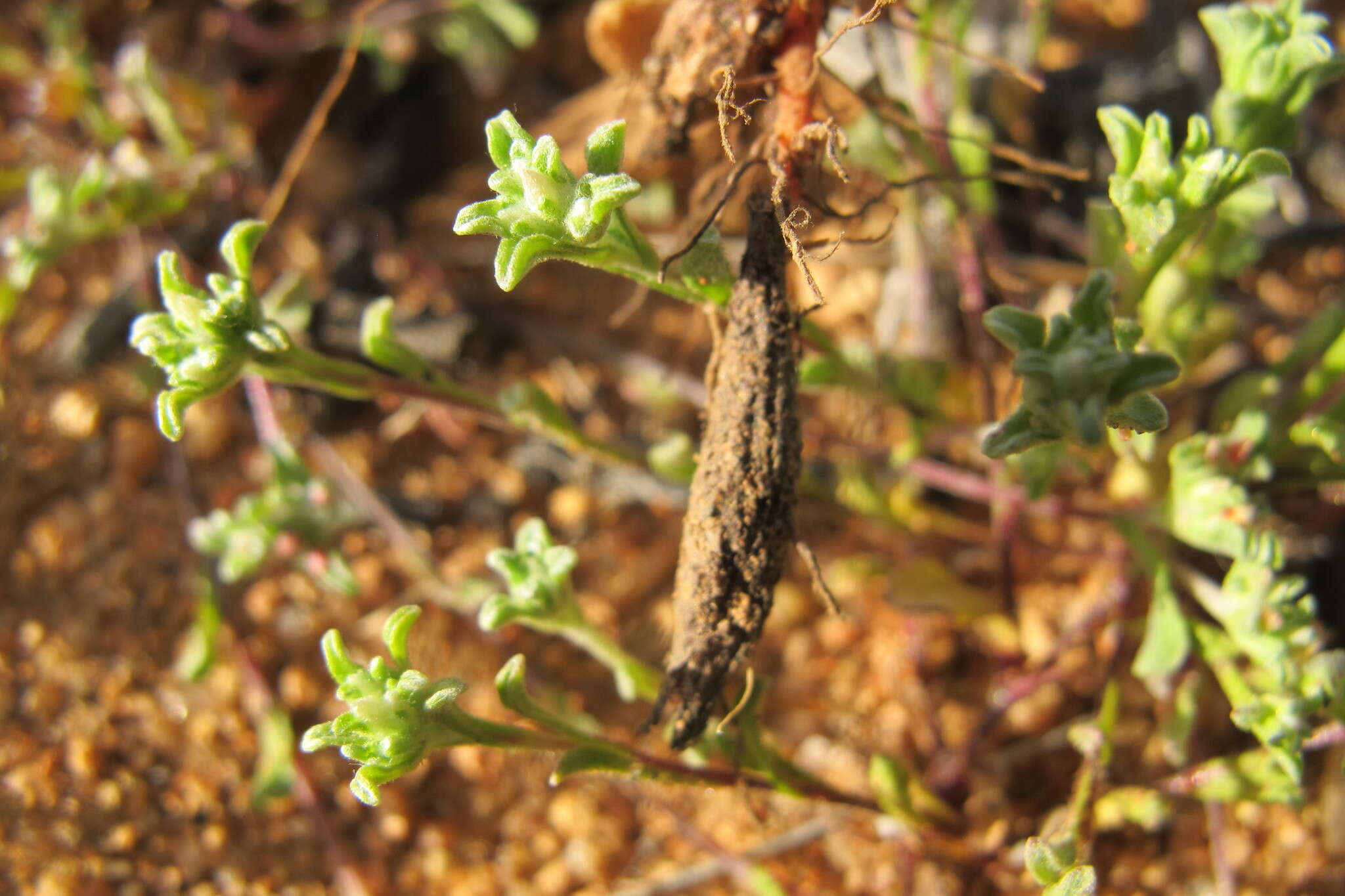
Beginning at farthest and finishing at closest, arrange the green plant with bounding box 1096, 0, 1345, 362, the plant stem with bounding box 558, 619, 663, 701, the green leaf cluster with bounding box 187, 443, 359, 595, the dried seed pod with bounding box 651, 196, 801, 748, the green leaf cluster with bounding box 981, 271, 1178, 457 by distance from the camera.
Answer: the green leaf cluster with bounding box 187, 443, 359, 595 < the plant stem with bounding box 558, 619, 663, 701 < the green plant with bounding box 1096, 0, 1345, 362 < the dried seed pod with bounding box 651, 196, 801, 748 < the green leaf cluster with bounding box 981, 271, 1178, 457

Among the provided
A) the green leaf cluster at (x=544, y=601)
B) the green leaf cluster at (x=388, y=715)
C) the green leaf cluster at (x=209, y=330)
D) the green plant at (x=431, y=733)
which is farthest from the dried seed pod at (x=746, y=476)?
the green leaf cluster at (x=209, y=330)

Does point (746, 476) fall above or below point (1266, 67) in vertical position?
below

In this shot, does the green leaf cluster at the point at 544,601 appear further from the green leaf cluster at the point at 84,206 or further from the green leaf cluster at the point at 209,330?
the green leaf cluster at the point at 84,206

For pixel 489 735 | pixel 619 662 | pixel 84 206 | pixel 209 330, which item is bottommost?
pixel 619 662

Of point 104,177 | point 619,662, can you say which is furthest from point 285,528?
point 104,177

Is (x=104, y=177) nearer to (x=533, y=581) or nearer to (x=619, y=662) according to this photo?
(x=533, y=581)

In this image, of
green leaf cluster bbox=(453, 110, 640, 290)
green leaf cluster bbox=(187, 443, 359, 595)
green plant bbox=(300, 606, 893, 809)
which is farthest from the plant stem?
green leaf cluster bbox=(453, 110, 640, 290)

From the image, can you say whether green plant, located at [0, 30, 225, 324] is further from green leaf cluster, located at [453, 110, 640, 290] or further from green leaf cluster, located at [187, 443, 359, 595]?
green leaf cluster, located at [453, 110, 640, 290]

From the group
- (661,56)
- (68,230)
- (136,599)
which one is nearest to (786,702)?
(661,56)
